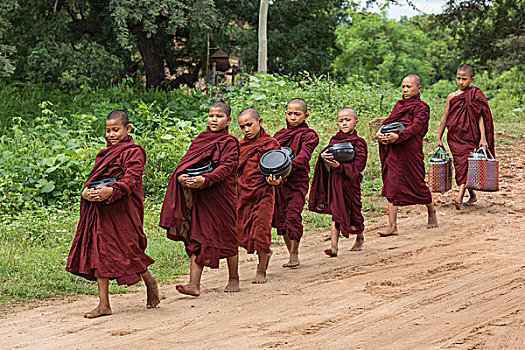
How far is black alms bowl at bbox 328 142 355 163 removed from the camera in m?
6.56

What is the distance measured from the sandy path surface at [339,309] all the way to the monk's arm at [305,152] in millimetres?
1070

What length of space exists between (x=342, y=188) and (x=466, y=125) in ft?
9.12

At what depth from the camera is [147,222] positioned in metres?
8.41

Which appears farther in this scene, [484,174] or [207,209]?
[484,174]

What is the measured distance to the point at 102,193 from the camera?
4.59m

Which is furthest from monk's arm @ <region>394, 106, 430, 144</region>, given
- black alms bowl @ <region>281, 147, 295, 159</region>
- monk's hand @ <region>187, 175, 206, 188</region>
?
monk's hand @ <region>187, 175, 206, 188</region>

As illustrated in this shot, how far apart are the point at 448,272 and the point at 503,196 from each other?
4.21 m

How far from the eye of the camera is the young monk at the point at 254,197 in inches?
226

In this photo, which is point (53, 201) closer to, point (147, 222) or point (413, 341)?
point (147, 222)

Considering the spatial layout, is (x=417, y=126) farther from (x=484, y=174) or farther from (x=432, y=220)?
(x=432, y=220)

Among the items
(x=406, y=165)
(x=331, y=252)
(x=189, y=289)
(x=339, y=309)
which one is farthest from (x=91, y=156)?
(x=339, y=309)

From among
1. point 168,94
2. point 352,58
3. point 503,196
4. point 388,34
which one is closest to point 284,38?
point 168,94

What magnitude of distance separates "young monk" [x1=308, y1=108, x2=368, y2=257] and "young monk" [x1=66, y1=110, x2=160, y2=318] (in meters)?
2.40

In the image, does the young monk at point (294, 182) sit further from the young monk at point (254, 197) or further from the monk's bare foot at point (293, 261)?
the young monk at point (254, 197)
